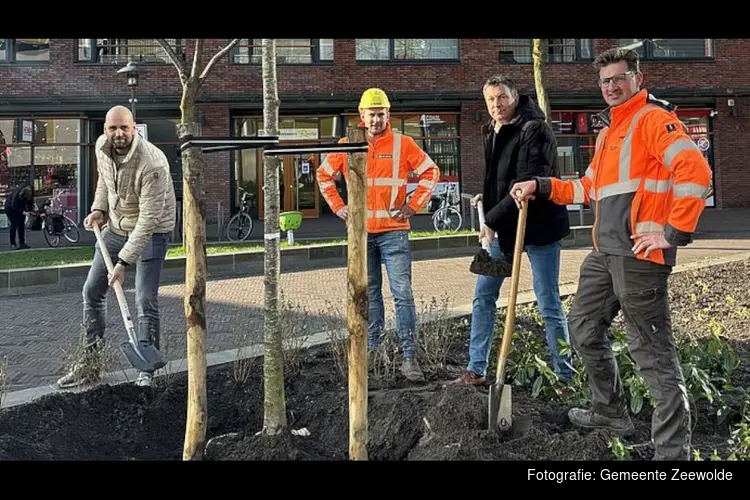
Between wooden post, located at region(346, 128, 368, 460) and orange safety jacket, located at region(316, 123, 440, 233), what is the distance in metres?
1.72

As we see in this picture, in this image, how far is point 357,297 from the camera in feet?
10.8

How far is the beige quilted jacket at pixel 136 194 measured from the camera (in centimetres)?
505

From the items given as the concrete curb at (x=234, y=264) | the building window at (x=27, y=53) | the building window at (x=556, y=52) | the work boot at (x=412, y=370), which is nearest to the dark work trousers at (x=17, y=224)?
the concrete curb at (x=234, y=264)

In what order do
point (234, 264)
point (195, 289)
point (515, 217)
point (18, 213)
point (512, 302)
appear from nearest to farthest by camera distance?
point (195, 289), point (512, 302), point (515, 217), point (234, 264), point (18, 213)

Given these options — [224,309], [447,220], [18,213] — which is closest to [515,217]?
[224,309]

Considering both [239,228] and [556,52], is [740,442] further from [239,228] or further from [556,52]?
[556,52]

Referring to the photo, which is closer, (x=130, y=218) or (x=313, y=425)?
(x=313, y=425)

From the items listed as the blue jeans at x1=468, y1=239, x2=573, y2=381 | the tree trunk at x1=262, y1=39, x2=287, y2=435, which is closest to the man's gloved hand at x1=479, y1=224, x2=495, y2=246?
the blue jeans at x1=468, y1=239, x2=573, y2=381

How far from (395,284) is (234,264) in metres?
8.17

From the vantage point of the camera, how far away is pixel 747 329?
5895mm

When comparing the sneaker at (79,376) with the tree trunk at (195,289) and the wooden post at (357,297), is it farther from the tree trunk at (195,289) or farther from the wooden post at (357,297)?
the wooden post at (357,297)

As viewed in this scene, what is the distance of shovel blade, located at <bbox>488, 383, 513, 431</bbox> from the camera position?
12.1 feet
